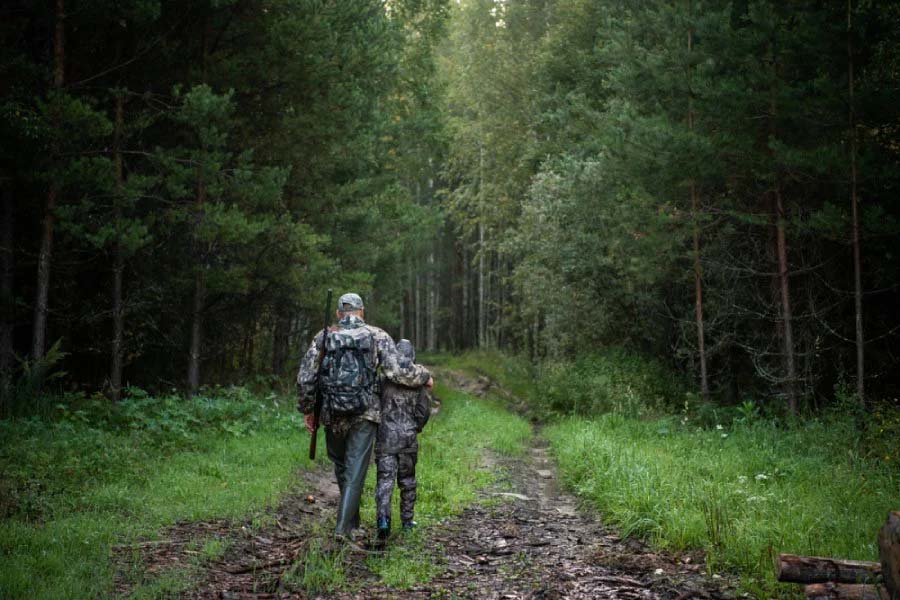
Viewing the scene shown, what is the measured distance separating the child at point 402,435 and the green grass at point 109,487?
164 centimetres

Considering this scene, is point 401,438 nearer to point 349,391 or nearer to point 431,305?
point 349,391

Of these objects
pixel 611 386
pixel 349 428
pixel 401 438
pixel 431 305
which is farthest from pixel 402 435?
pixel 431 305

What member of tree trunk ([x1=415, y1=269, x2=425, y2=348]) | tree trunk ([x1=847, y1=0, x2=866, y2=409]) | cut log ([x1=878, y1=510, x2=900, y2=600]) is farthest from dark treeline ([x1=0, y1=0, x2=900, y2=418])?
tree trunk ([x1=415, y1=269, x2=425, y2=348])

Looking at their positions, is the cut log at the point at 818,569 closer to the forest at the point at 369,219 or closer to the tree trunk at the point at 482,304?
the forest at the point at 369,219

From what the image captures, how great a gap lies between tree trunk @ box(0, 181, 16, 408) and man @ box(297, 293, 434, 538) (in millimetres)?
7073

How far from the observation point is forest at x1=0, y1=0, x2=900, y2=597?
10.9 metres

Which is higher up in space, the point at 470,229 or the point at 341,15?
the point at 341,15

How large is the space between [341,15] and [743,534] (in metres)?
14.7

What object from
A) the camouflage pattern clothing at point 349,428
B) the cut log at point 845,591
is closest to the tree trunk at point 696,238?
the camouflage pattern clothing at point 349,428

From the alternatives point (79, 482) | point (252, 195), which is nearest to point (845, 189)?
point (252, 195)

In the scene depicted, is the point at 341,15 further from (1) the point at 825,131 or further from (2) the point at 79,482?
(2) the point at 79,482

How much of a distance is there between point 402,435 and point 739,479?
3.73 meters

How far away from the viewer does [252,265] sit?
15.3 metres

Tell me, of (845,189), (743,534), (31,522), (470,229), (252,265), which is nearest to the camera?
(743,534)
